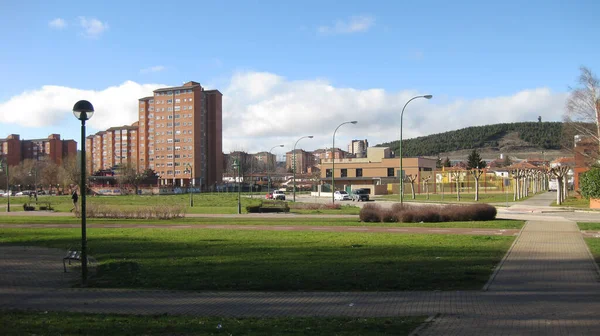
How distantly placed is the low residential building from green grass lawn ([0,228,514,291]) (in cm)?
8763

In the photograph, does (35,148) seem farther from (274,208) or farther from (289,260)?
(289,260)

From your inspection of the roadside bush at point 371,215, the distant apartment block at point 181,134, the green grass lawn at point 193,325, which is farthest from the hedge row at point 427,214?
the distant apartment block at point 181,134

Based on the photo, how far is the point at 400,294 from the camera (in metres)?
9.73

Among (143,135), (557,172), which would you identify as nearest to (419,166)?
(557,172)

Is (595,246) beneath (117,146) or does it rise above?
beneath

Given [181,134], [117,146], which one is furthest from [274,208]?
[117,146]

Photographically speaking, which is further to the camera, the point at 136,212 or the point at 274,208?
the point at 274,208

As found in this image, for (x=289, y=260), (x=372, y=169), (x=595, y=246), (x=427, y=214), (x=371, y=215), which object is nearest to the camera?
(x=289, y=260)

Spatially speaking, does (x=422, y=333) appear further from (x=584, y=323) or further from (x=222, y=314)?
(x=222, y=314)

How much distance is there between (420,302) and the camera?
895 centimetres

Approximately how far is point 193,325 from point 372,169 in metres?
107

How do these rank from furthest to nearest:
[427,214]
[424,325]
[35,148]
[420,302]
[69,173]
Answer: [35,148] < [69,173] < [427,214] < [420,302] < [424,325]

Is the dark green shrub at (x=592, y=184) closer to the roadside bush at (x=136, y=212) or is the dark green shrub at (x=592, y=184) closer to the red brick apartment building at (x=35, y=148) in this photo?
the roadside bush at (x=136, y=212)

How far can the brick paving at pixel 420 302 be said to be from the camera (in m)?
7.34
